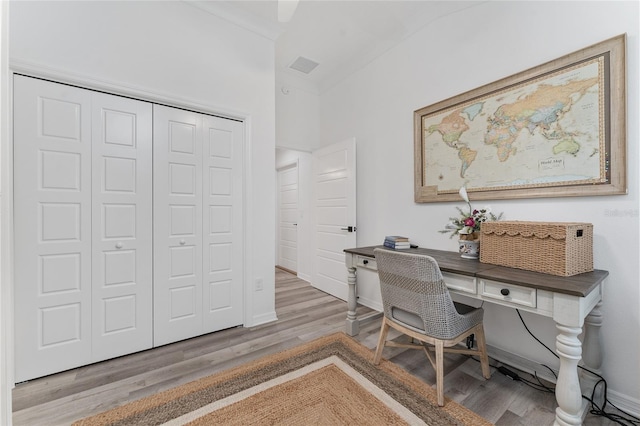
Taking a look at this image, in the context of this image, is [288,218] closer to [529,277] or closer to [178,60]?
[178,60]

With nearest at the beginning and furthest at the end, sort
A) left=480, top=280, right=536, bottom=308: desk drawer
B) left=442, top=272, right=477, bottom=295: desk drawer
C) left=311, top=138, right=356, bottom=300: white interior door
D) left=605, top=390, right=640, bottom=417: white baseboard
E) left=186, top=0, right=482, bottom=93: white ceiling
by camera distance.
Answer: left=480, top=280, right=536, bottom=308: desk drawer, left=605, top=390, right=640, bottom=417: white baseboard, left=442, top=272, right=477, bottom=295: desk drawer, left=186, top=0, right=482, bottom=93: white ceiling, left=311, top=138, right=356, bottom=300: white interior door

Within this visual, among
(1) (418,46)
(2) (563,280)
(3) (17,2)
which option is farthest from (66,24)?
(2) (563,280)

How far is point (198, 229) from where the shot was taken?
2.43m

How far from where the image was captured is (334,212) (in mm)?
3521

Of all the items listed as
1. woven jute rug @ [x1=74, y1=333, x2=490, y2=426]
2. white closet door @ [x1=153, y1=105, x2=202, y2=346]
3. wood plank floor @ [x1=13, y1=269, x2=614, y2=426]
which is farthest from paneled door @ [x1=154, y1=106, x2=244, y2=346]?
woven jute rug @ [x1=74, y1=333, x2=490, y2=426]

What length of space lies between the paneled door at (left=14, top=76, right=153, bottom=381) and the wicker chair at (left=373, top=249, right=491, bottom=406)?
1950 mm

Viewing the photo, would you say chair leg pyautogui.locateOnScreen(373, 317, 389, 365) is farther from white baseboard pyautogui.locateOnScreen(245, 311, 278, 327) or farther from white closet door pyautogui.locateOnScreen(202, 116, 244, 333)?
white closet door pyautogui.locateOnScreen(202, 116, 244, 333)

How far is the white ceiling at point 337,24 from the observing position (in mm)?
2412

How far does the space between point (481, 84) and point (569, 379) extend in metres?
2.06

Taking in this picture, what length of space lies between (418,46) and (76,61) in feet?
9.50

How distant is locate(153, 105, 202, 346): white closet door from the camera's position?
2262 mm

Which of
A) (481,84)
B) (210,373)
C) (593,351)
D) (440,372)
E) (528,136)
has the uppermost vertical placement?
(481,84)

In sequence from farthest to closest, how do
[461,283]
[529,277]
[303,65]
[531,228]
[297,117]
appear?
[297,117], [303,65], [461,283], [531,228], [529,277]

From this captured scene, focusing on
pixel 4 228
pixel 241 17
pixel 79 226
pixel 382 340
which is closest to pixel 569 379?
pixel 382 340
